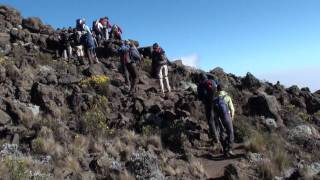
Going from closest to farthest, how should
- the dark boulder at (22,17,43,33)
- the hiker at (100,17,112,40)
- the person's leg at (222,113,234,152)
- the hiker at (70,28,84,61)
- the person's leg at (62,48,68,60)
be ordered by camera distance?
the person's leg at (222,113,234,152), the hiker at (70,28,84,61), the person's leg at (62,48,68,60), the hiker at (100,17,112,40), the dark boulder at (22,17,43,33)

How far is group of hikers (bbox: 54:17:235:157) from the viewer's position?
14438mm

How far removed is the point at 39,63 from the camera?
23.9 meters

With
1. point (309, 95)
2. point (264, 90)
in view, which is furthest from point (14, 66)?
point (309, 95)

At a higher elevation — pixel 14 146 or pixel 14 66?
pixel 14 66

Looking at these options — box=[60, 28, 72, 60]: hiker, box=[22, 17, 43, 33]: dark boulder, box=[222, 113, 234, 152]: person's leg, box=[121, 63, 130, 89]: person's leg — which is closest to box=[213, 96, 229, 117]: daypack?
box=[222, 113, 234, 152]: person's leg

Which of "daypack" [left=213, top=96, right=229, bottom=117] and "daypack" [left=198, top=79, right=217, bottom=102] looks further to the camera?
"daypack" [left=198, top=79, right=217, bottom=102]

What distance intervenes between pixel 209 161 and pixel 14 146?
5.19 metres

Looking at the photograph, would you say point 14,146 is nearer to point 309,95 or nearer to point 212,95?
point 212,95

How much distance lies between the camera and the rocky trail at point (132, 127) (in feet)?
43.3

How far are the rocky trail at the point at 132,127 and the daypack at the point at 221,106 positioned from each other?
1.26 m

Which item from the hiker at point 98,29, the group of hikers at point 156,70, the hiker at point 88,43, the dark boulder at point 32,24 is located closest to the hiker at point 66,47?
the group of hikers at point 156,70

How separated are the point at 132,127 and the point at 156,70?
398 cm

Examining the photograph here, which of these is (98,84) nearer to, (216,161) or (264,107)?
(264,107)

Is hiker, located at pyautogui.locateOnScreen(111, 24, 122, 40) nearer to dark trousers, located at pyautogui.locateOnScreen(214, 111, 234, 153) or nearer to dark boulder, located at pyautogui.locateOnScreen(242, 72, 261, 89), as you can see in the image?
dark boulder, located at pyautogui.locateOnScreen(242, 72, 261, 89)
